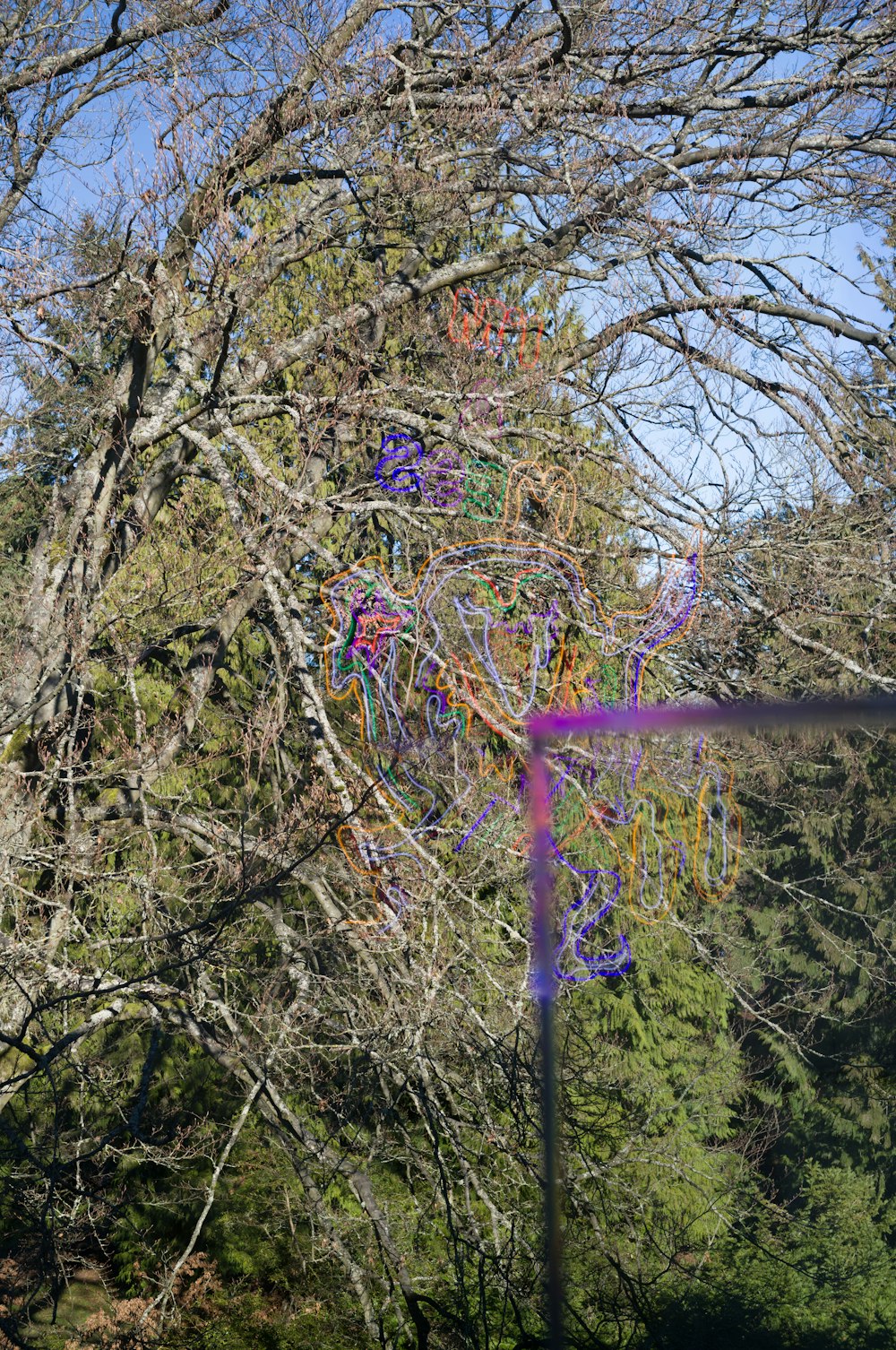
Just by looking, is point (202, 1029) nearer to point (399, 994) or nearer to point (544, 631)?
point (399, 994)

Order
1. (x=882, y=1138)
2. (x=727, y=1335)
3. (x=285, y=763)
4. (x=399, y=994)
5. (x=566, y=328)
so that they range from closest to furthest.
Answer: (x=882, y=1138) < (x=727, y=1335) < (x=399, y=994) < (x=285, y=763) < (x=566, y=328)

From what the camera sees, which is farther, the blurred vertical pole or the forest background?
the forest background

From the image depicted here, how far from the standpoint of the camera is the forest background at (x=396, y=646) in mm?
4566

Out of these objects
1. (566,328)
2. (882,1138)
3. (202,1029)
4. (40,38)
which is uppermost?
(40,38)

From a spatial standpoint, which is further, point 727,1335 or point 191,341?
point 191,341

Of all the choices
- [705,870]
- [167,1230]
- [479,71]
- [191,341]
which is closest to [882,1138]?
[705,870]

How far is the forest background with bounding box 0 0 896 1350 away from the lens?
4566 millimetres

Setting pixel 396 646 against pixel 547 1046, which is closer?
pixel 547 1046

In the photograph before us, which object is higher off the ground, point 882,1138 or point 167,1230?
point 882,1138

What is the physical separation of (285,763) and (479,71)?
3.84 metres

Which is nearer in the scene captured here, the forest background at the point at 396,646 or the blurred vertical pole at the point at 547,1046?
the blurred vertical pole at the point at 547,1046

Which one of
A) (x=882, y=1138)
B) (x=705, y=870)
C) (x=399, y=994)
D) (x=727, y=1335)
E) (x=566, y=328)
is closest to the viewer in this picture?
(x=882, y=1138)

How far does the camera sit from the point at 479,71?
20.0 feet

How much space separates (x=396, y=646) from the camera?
624 cm
